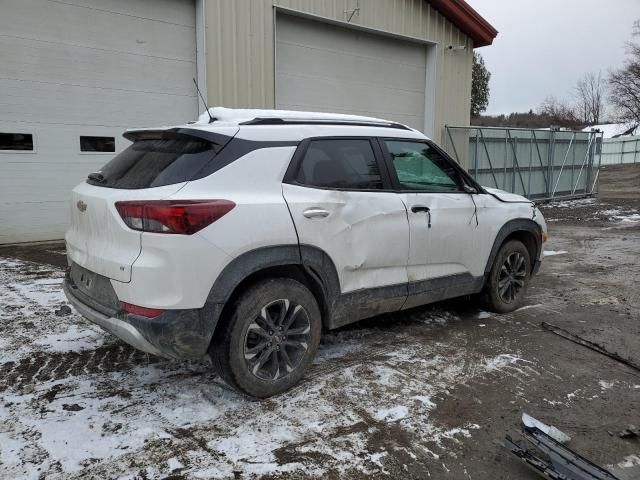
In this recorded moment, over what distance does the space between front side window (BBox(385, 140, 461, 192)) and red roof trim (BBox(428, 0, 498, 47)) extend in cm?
1005

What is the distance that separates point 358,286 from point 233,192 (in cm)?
120

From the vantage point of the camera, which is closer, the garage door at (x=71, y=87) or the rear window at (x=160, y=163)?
the rear window at (x=160, y=163)

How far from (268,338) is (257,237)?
65cm

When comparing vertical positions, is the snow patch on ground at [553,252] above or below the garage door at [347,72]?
below

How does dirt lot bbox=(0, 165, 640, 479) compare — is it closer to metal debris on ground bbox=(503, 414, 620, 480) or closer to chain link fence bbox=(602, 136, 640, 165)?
metal debris on ground bbox=(503, 414, 620, 480)

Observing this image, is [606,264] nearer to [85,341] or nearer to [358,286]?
[358,286]

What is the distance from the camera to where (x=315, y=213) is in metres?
3.50

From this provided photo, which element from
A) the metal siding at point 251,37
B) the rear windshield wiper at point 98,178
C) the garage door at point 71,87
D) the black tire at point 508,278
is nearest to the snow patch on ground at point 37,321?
the rear windshield wiper at point 98,178

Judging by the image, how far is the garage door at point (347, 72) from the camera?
11.0m

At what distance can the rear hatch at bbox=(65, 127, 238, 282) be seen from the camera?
10.1 feet

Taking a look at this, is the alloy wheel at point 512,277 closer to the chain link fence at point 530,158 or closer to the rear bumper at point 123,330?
the rear bumper at point 123,330

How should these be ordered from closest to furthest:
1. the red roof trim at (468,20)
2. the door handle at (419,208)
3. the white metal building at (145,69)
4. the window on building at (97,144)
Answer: the door handle at (419,208) → the white metal building at (145,69) → the window on building at (97,144) → the red roof trim at (468,20)

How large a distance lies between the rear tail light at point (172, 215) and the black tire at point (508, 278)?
9.91ft

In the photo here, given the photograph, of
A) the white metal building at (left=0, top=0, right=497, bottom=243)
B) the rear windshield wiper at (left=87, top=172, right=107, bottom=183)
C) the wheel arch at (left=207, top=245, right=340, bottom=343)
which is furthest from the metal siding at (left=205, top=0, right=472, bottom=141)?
the wheel arch at (left=207, top=245, right=340, bottom=343)
